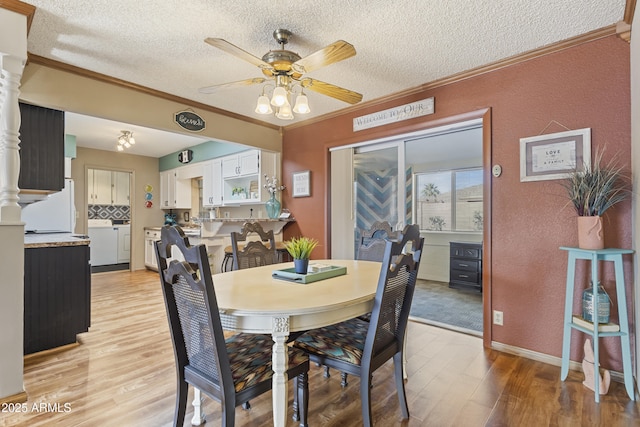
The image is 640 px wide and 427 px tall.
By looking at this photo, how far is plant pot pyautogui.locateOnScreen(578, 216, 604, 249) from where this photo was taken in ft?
6.48

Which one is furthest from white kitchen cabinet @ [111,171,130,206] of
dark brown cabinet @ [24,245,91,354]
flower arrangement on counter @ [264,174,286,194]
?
dark brown cabinet @ [24,245,91,354]

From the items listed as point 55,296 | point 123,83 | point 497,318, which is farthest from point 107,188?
point 497,318

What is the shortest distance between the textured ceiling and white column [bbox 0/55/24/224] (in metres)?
0.42

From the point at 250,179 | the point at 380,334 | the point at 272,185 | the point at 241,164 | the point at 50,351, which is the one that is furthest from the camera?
the point at 250,179

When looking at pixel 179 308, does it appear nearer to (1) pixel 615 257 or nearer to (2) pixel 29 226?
(1) pixel 615 257

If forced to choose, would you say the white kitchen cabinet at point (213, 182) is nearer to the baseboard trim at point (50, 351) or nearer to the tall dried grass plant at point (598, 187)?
the baseboard trim at point (50, 351)

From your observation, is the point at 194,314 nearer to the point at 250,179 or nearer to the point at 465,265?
the point at 250,179

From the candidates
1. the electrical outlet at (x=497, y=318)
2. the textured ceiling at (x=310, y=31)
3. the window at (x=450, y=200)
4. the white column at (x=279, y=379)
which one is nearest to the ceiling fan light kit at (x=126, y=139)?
the textured ceiling at (x=310, y=31)

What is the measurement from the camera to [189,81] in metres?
2.97

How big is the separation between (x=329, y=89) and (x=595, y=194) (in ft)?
6.09

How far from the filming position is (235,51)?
1792 millimetres

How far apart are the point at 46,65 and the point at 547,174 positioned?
4.03 metres

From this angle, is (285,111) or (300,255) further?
(285,111)

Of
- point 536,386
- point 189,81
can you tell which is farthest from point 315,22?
point 536,386
